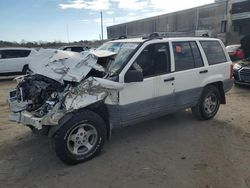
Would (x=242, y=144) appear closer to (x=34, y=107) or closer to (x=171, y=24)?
(x=34, y=107)

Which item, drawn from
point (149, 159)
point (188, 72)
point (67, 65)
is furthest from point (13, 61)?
point (149, 159)

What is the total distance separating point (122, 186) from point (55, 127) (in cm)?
129

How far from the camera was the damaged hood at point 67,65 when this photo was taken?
4379 mm

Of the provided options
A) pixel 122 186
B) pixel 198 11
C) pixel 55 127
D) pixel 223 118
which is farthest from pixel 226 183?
pixel 198 11

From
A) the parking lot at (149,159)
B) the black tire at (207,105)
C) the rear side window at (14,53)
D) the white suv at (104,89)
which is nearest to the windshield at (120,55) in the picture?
the white suv at (104,89)

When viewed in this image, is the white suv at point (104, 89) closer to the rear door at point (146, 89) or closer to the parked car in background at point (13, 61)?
the rear door at point (146, 89)

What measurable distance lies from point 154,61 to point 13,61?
12.2 m

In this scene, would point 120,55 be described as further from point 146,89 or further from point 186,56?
point 186,56

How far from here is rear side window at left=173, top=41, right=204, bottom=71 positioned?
17.9 feet

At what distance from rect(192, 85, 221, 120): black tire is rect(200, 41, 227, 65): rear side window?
1.93 ft

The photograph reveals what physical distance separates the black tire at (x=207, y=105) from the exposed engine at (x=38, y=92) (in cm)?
313

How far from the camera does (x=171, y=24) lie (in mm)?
62281

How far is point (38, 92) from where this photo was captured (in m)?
4.76

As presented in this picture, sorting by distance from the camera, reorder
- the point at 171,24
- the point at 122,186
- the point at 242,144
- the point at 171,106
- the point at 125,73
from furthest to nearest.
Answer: the point at 171,24, the point at 171,106, the point at 242,144, the point at 125,73, the point at 122,186
